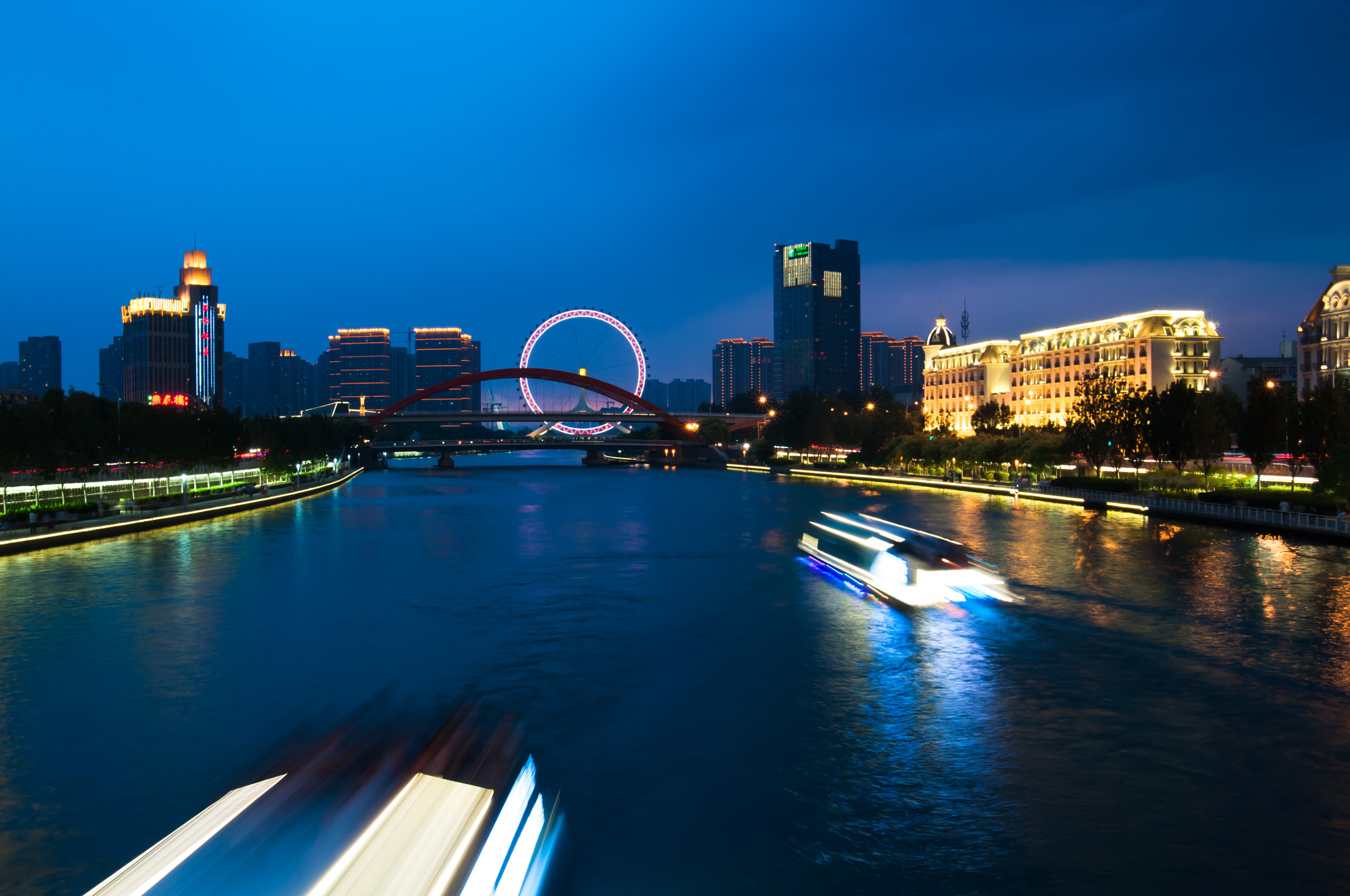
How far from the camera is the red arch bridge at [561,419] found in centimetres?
11219

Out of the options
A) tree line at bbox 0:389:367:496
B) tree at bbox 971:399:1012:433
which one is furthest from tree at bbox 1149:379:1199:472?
tree line at bbox 0:389:367:496

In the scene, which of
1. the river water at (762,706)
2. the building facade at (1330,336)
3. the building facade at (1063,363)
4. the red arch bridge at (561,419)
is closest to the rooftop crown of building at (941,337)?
the building facade at (1063,363)

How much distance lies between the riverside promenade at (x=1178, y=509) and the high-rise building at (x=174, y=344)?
5922 inches

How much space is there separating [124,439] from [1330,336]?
84.5m

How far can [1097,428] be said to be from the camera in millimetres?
58438

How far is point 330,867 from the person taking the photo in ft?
16.8

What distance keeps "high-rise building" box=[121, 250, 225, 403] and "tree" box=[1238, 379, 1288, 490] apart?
166 metres

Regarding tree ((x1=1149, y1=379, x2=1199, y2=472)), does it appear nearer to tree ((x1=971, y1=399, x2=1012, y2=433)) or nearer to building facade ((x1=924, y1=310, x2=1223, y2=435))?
building facade ((x1=924, y1=310, x2=1223, y2=435))

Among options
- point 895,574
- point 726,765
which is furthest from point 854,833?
point 895,574

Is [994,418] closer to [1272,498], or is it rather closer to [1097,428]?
[1097,428]

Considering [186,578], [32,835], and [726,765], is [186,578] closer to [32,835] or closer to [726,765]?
[32,835]

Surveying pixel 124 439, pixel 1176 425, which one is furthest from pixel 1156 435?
pixel 124 439

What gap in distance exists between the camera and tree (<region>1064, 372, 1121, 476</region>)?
5803 centimetres

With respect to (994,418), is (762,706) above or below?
below
